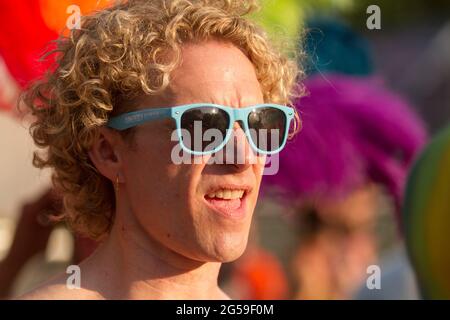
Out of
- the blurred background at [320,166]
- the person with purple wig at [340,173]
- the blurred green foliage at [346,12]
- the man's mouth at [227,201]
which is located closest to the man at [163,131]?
the man's mouth at [227,201]

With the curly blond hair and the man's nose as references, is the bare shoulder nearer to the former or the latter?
the curly blond hair

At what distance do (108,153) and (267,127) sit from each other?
382 mm

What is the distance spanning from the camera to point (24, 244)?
402 cm

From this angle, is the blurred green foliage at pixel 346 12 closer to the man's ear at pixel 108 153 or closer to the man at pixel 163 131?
the man at pixel 163 131

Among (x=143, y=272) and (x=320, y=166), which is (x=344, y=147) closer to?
(x=320, y=166)

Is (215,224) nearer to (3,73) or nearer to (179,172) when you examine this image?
(179,172)

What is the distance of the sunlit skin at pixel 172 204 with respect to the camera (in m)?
2.00

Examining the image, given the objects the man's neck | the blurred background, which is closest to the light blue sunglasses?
the man's neck

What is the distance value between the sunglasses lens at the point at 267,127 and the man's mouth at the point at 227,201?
118 mm

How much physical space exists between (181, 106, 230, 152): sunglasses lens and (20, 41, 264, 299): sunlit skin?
35 mm

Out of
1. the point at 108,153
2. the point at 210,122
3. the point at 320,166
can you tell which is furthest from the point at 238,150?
the point at 320,166

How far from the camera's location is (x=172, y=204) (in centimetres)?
200

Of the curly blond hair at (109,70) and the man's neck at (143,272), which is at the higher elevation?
the curly blond hair at (109,70)
